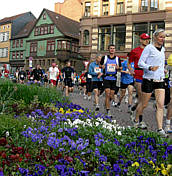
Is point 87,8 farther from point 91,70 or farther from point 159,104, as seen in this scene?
point 159,104

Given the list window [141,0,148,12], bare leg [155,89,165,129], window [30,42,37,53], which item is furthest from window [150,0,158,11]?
window [30,42,37,53]

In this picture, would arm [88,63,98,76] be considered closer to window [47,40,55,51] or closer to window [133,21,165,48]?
window [133,21,165,48]

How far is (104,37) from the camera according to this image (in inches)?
1323

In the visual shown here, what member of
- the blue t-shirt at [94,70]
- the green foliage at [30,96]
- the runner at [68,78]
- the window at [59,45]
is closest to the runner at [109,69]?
the green foliage at [30,96]

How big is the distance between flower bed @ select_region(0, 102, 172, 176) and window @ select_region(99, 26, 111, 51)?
29818 millimetres

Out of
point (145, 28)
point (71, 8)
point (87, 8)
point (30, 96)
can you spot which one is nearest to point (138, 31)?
point (145, 28)

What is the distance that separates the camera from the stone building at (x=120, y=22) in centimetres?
2900

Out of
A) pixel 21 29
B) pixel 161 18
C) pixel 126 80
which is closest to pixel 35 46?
pixel 21 29

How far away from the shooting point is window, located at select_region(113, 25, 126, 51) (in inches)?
1265

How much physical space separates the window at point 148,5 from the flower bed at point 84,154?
2768 cm

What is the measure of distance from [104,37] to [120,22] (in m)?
2.89

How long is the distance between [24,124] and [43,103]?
309 cm

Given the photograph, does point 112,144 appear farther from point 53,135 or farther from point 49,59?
point 49,59

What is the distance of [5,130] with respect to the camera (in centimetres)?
407
